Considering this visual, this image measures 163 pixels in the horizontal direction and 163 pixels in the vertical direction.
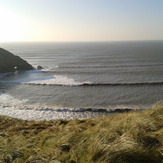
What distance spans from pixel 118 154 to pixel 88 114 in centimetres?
1129

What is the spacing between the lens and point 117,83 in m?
25.3

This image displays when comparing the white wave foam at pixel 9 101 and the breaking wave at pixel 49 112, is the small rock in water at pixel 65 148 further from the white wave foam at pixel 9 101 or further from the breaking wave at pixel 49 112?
the white wave foam at pixel 9 101

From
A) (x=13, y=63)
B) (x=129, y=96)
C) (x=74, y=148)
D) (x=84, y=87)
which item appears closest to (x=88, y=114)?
(x=129, y=96)

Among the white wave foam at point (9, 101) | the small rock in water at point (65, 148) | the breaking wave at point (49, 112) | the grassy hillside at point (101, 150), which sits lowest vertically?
the breaking wave at point (49, 112)

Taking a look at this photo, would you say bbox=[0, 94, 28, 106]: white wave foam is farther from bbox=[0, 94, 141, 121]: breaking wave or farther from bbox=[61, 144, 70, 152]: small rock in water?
bbox=[61, 144, 70, 152]: small rock in water

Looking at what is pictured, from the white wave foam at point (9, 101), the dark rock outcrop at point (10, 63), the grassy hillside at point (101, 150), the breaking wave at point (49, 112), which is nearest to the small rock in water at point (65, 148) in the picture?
the grassy hillside at point (101, 150)

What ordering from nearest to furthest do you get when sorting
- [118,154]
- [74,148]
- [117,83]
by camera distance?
[118,154], [74,148], [117,83]

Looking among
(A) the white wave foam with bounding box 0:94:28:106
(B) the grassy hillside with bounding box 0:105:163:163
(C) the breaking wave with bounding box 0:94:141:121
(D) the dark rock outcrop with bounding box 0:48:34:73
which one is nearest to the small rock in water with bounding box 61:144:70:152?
(B) the grassy hillside with bounding box 0:105:163:163

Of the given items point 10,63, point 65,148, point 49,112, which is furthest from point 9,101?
point 10,63

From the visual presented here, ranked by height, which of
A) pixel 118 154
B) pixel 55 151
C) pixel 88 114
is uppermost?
pixel 118 154

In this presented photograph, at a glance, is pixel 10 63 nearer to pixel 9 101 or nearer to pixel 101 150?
pixel 9 101

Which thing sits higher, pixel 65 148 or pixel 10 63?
pixel 10 63

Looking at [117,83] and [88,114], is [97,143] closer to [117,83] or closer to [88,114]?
[88,114]

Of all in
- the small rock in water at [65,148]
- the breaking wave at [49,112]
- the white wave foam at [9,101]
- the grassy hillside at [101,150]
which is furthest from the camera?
the white wave foam at [9,101]
